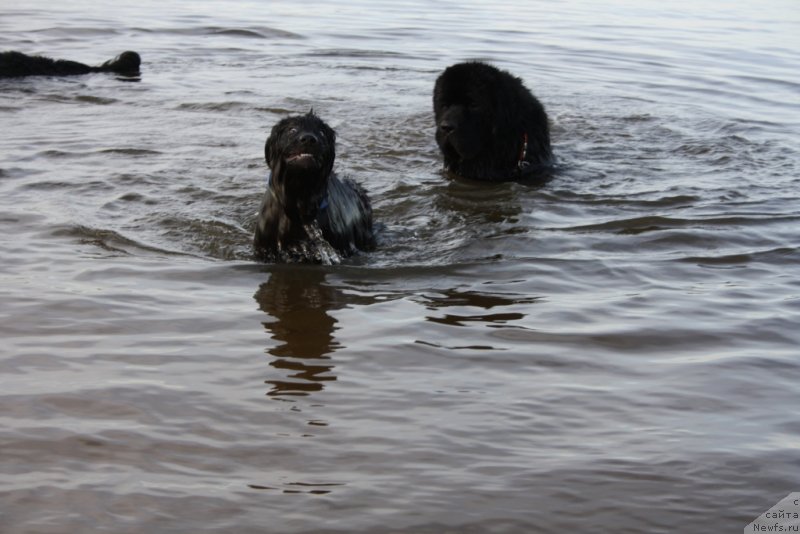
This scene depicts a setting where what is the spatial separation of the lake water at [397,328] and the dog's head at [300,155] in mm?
512

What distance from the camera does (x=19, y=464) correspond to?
4023 mm

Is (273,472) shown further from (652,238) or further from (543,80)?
(543,80)

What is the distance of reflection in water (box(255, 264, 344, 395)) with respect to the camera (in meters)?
4.99

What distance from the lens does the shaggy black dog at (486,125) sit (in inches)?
373

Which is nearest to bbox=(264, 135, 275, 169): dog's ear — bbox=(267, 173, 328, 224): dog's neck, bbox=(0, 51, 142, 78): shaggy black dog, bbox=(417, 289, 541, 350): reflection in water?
→ bbox=(267, 173, 328, 224): dog's neck

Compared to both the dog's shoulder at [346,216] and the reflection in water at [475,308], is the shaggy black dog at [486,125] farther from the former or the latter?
the reflection in water at [475,308]

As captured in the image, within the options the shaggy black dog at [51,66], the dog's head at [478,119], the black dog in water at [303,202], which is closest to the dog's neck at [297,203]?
the black dog in water at [303,202]

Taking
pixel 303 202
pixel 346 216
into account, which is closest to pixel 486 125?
pixel 346 216

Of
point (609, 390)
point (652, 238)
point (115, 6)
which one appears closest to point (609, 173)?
point (652, 238)

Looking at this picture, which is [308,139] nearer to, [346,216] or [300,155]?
[300,155]

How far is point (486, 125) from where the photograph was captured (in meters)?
9.58

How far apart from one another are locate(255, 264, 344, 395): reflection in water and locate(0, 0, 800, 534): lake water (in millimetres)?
23

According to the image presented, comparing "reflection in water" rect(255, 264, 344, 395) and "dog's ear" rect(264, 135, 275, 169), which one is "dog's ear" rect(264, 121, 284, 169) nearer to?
"dog's ear" rect(264, 135, 275, 169)

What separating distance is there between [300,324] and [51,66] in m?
8.36
